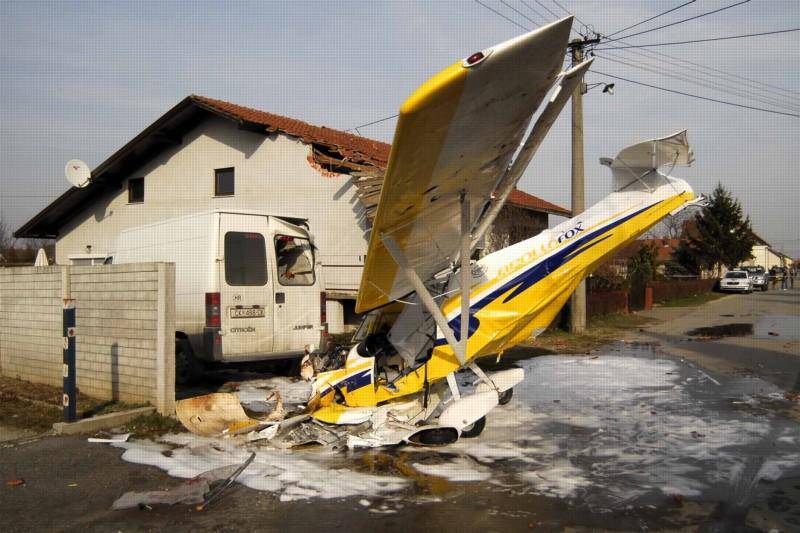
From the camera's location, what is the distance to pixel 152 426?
7.01 meters

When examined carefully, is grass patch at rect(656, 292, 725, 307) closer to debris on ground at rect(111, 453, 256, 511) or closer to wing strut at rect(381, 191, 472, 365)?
wing strut at rect(381, 191, 472, 365)

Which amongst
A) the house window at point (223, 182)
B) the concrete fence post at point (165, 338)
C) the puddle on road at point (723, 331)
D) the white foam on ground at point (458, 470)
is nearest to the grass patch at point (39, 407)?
the concrete fence post at point (165, 338)

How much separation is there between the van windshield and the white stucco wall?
350 centimetres

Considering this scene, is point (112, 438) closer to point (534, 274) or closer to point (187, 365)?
point (187, 365)

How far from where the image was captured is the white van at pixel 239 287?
29.4 ft

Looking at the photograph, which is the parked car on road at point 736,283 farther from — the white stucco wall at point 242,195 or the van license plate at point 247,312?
the van license plate at point 247,312

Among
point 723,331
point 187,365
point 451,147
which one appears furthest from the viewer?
point 723,331

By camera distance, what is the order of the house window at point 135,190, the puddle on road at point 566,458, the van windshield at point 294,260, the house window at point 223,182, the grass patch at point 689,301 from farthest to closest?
1. the grass patch at point 689,301
2. the house window at point 135,190
3. the house window at point 223,182
4. the van windshield at point 294,260
5. the puddle on road at point 566,458

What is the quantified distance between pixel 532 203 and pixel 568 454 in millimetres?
17815

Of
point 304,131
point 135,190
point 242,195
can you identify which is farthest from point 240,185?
point 135,190

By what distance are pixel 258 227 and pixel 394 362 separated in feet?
12.2

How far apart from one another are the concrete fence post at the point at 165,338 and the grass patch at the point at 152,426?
248mm

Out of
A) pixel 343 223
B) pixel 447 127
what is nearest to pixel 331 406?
pixel 447 127

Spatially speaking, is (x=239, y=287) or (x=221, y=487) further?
(x=239, y=287)
